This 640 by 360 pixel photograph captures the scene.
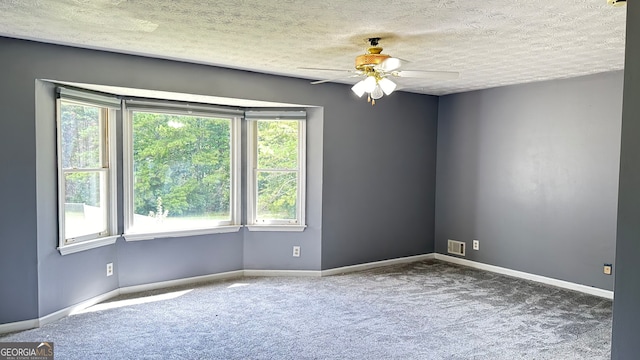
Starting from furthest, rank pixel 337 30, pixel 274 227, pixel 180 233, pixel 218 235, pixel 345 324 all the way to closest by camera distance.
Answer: pixel 274 227 < pixel 218 235 < pixel 180 233 < pixel 345 324 < pixel 337 30

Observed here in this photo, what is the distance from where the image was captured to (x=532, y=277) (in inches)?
208

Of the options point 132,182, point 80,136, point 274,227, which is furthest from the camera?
point 274,227

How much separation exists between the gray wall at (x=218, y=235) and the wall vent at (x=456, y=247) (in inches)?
11.8

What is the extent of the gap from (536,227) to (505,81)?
1.72 metres

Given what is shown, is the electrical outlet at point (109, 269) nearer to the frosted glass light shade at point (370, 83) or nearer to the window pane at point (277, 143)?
the window pane at point (277, 143)

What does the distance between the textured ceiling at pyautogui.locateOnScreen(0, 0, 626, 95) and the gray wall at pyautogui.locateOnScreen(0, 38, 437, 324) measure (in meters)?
0.25

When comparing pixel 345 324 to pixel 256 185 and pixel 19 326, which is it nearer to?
pixel 256 185

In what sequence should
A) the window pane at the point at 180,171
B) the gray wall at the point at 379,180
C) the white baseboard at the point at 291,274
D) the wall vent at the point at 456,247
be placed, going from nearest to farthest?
the white baseboard at the point at 291,274
the window pane at the point at 180,171
the gray wall at the point at 379,180
the wall vent at the point at 456,247

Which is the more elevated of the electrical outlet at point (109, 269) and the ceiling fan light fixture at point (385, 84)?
the ceiling fan light fixture at point (385, 84)

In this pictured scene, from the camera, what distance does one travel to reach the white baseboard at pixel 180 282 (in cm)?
465

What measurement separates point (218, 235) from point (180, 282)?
2.14 feet

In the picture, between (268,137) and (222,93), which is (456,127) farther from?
(222,93)

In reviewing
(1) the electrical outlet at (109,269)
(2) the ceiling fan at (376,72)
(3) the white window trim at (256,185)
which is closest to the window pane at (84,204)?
(1) the electrical outlet at (109,269)

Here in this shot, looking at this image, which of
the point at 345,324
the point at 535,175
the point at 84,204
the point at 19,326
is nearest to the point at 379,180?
the point at 535,175
